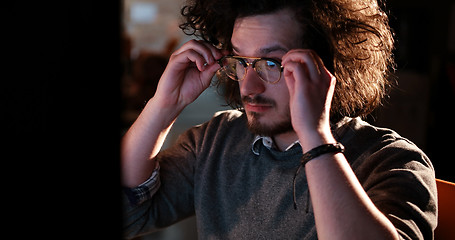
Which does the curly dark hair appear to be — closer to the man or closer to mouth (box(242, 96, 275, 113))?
the man

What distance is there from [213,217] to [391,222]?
56 centimetres

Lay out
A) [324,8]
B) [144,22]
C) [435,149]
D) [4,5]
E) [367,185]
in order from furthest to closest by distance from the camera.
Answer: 1. [144,22]
2. [435,149]
3. [324,8]
4. [367,185]
5. [4,5]

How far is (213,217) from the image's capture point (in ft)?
4.74

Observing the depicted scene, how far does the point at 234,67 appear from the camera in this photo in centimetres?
144

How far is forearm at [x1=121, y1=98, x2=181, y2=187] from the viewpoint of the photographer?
145 centimetres

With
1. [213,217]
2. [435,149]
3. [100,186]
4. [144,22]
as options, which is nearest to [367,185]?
[213,217]

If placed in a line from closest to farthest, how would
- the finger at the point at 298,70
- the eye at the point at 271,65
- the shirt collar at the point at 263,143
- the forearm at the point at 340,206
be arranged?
the forearm at the point at 340,206 < the finger at the point at 298,70 < the eye at the point at 271,65 < the shirt collar at the point at 263,143

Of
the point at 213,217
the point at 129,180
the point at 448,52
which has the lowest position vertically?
the point at 448,52

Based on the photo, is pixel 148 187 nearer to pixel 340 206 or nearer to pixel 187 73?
pixel 187 73

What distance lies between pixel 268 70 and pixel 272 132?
181 millimetres

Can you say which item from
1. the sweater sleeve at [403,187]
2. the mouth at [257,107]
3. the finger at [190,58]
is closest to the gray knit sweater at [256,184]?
the sweater sleeve at [403,187]

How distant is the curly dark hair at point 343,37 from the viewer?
1.39 m

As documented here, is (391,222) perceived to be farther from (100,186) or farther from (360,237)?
(100,186)

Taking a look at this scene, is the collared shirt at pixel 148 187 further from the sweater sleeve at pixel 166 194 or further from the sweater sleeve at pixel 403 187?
the sweater sleeve at pixel 403 187
